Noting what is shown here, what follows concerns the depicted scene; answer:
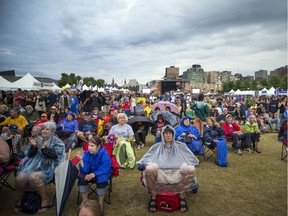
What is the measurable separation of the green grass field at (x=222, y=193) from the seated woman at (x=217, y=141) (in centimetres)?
25

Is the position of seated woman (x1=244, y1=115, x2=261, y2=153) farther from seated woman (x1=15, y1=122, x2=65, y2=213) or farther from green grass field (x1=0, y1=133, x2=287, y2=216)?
seated woman (x1=15, y1=122, x2=65, y2=213)

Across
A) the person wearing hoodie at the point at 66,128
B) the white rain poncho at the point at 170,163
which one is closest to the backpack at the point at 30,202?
the white rain poncho at the point at 170,163

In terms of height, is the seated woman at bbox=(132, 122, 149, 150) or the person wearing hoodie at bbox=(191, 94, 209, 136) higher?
the person wearing hoodie at bbox=(191, 94, 209, 136)

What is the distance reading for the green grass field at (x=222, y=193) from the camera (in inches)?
139

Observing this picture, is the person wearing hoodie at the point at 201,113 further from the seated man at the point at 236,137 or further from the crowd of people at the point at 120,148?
the seated man at the point at 236,137

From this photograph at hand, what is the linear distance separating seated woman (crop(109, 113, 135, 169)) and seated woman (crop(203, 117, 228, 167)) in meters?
2.19

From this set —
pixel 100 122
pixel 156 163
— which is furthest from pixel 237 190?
pixel 100 122

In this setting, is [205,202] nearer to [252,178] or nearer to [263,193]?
[263,193]

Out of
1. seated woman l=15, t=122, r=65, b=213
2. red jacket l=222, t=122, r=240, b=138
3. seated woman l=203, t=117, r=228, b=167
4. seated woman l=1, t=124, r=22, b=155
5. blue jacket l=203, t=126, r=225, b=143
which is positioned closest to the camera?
seated woman l=15, t=122, r=65, b=213

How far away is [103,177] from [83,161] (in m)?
0.44

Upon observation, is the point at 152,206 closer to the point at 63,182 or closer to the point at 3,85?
the point at 63,182

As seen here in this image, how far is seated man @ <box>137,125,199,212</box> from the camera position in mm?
3488

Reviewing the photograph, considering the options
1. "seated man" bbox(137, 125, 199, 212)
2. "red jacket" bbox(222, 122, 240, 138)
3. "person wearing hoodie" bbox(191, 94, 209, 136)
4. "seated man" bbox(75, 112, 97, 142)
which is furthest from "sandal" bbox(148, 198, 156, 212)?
"person wearing hoodie" bbox(191, 94, 209, 136)

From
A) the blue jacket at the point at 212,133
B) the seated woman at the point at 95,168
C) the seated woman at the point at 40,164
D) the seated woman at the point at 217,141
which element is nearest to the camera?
the seated woman at the point at 95,168
